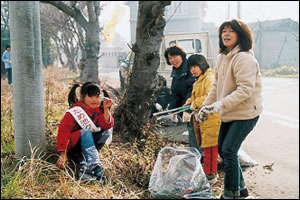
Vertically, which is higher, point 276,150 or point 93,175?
point 93,175

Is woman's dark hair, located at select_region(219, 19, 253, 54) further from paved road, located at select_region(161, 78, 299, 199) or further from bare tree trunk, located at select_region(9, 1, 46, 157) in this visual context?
bare tree trunk, located at select_region(9, 1, 46, 157)

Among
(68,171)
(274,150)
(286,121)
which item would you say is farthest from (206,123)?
(286,121)

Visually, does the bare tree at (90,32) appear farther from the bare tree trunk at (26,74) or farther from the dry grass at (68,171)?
the bare tree trunk at (26,74)

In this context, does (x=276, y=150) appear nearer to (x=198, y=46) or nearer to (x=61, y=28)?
(x=198, y=46)

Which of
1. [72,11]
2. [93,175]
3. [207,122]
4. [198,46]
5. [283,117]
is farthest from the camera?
[72,11]

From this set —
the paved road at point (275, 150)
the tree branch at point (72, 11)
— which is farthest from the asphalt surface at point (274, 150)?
the tree branch at point (72, 11)

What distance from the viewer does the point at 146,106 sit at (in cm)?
428

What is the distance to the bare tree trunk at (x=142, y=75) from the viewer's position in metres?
4.07

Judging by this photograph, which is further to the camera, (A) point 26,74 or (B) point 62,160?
(A) point 26,74

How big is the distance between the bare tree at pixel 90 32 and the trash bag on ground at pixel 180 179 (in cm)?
718

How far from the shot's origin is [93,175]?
3.00 m

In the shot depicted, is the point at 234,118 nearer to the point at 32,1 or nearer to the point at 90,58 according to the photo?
the point at 32,1

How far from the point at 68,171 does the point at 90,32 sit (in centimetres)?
734

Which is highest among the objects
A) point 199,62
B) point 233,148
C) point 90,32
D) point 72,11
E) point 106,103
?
point 72,11
